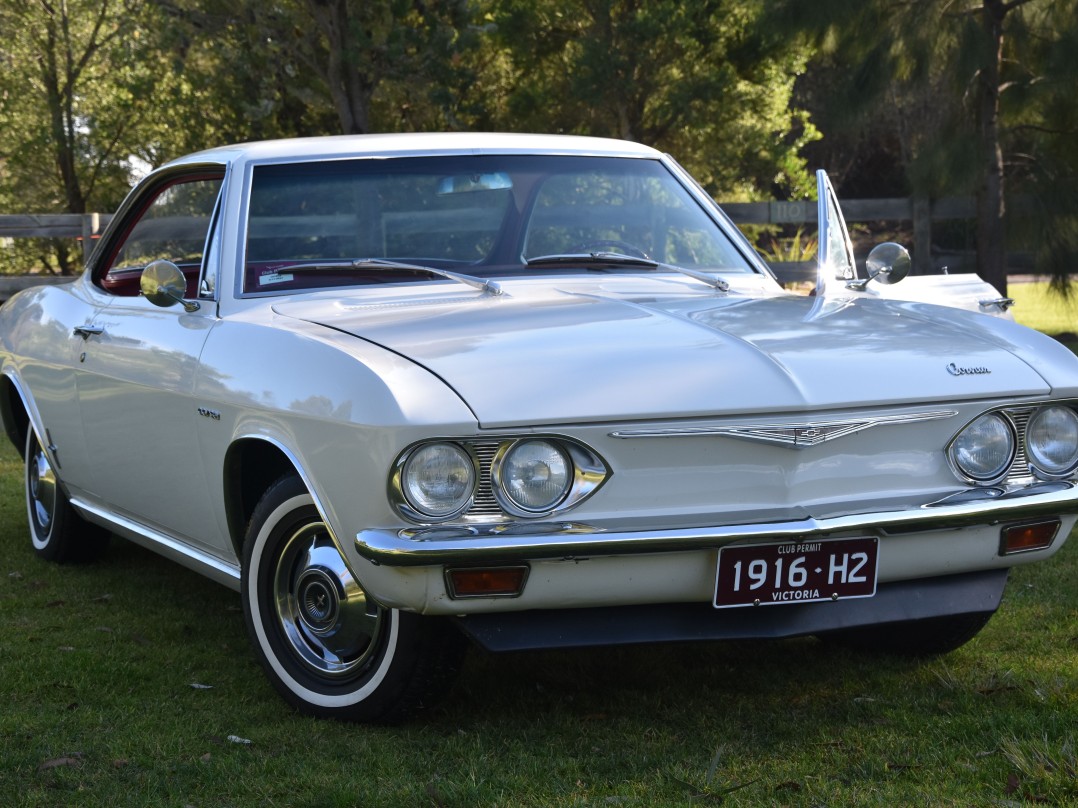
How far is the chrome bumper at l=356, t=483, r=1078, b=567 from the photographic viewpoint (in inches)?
118

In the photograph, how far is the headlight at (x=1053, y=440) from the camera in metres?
3.56

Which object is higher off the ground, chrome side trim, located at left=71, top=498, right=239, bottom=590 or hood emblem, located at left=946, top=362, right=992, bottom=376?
hood emblem, located at left=946, top=362, right=992, bottom=376

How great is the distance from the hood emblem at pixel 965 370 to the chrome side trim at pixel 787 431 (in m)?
0.25

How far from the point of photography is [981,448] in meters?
3.49

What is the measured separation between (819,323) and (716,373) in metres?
0.63

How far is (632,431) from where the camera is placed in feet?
10.2

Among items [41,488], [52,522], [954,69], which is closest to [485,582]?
[52,522]

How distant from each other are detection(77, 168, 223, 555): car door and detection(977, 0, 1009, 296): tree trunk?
10362 mm

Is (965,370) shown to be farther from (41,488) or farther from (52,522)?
(41,488)

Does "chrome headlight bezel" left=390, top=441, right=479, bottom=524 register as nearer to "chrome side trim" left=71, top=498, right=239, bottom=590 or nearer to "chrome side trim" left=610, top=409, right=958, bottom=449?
"chrome side trim" left=610, top=409, right=958, bottom=449

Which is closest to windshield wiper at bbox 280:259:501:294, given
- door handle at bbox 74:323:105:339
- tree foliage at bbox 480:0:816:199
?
door handle at bbox 74:323:105:339

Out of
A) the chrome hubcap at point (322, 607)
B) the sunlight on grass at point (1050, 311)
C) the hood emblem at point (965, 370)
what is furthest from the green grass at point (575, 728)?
the sunlight on grass at point (1050, 311)

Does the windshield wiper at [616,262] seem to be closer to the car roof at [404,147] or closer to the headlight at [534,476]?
the car roof at [404,147]

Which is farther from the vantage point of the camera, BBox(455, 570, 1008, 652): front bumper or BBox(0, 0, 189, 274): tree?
BBox(0, 0, 189, 274): tree
